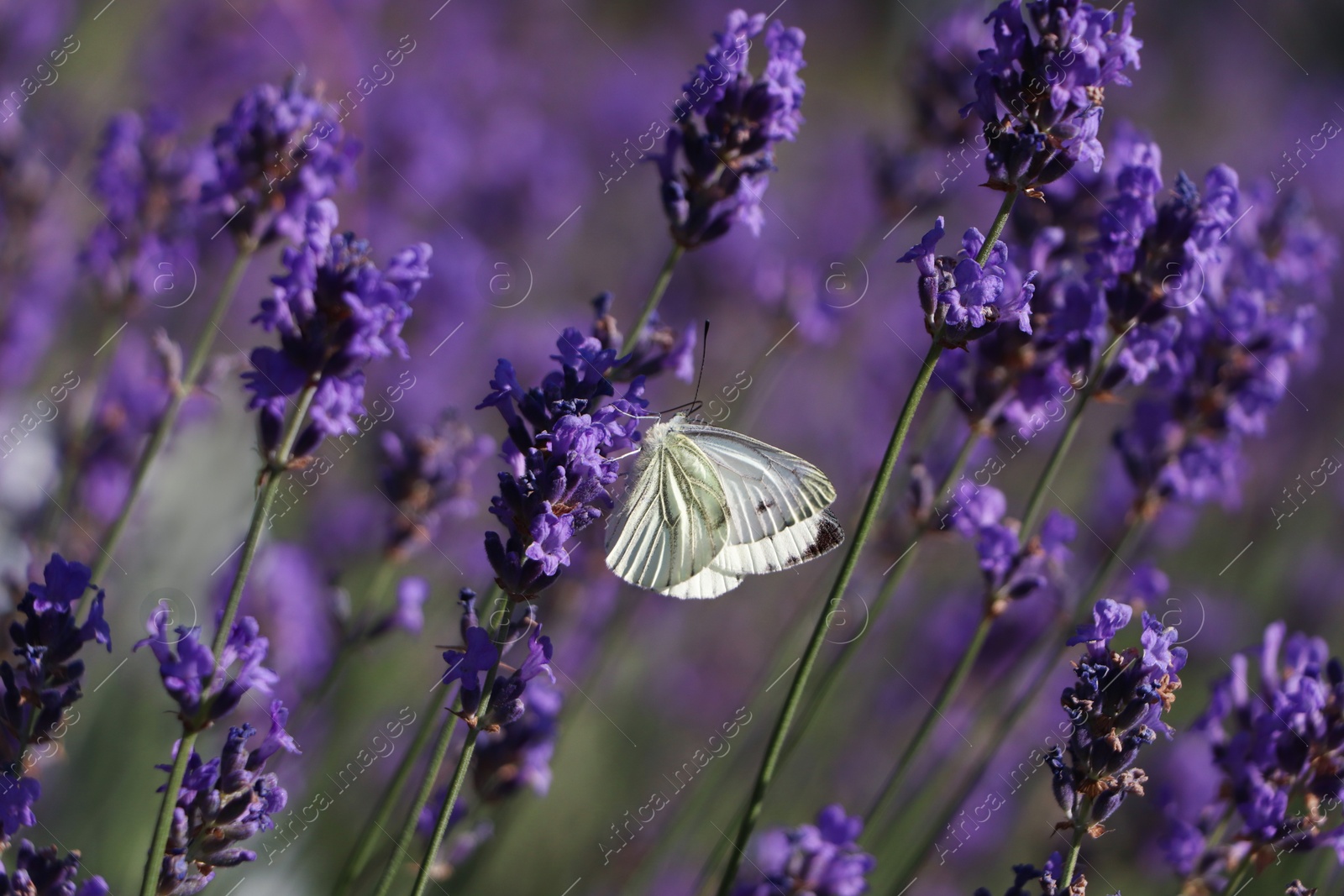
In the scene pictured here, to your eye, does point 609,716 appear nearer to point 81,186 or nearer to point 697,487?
point 697,487

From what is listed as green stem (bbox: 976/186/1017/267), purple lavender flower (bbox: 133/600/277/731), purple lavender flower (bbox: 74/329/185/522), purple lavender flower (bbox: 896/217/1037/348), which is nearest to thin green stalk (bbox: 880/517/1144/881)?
purple lavender flower (bbox: 896/217/1037/348)

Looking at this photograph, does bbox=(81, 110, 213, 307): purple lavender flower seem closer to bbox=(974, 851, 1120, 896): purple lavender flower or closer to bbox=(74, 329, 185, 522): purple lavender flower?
bbox=(74, 329, 185, 522): purple lavender flower

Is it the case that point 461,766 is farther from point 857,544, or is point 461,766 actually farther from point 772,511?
point 772,511

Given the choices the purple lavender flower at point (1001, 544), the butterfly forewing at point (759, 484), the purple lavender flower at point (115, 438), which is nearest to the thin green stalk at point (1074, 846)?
the purple lavender flower at point (1001, 544)

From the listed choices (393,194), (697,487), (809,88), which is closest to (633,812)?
(697,487)

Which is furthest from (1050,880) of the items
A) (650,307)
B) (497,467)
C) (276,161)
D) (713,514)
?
(497,467)

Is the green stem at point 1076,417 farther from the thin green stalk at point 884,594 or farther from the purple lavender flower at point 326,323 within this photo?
the purple lavender flower at point 326,323
